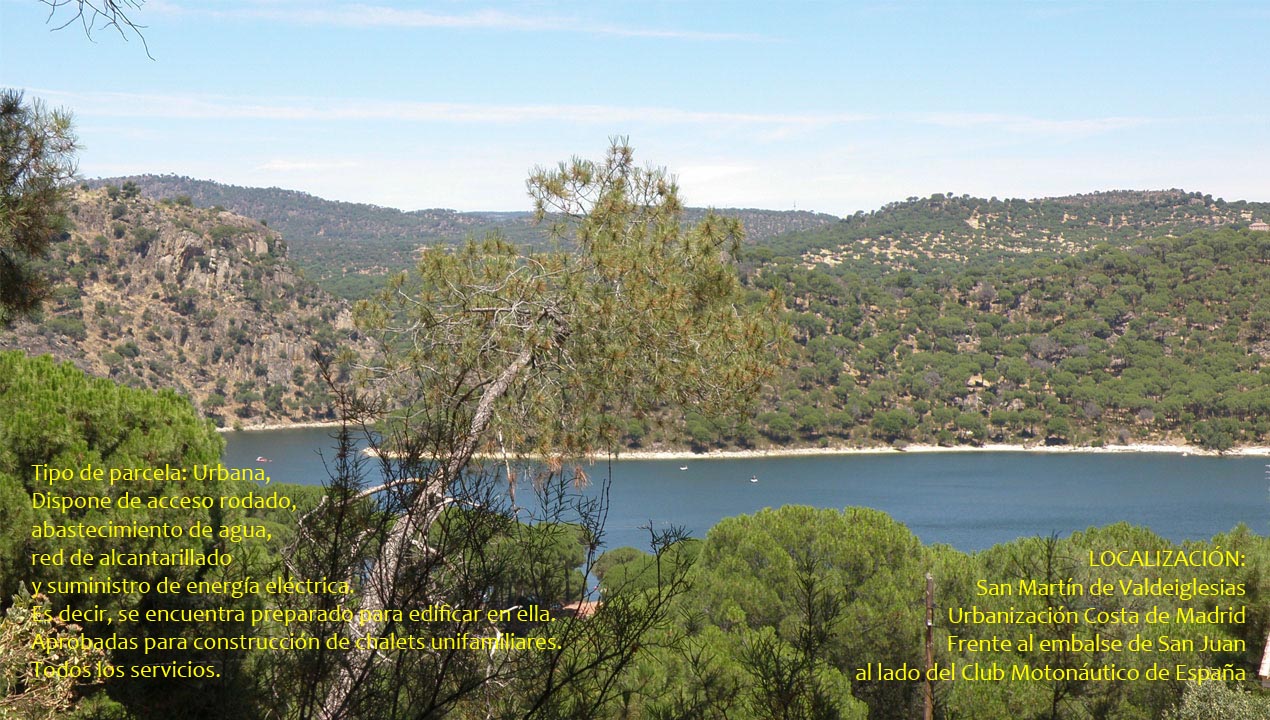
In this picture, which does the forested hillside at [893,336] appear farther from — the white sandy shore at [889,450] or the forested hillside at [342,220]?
the forested hillside at [342,220]

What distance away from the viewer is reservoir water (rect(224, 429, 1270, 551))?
4331 cm

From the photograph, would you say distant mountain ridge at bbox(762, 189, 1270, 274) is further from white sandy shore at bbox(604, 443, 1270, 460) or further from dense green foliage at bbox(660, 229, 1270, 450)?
white sandy shore at bbox(604, 443, 1270, 460)

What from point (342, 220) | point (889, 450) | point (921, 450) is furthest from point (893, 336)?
point (342, 220)

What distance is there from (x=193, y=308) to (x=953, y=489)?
55.6 metres

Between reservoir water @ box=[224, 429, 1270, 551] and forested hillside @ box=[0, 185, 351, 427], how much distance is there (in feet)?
19.1

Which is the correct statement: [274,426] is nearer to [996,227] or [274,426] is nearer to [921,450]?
[921,450]

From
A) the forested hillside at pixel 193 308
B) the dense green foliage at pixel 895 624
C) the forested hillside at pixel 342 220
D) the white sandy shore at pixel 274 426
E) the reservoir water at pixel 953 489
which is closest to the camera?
the dense green foliage at pixel 895 624

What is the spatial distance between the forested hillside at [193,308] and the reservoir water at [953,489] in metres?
5.83

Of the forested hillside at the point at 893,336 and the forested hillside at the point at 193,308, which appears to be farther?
the forested hillside at the point at 893,336

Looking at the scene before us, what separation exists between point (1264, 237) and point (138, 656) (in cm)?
9966

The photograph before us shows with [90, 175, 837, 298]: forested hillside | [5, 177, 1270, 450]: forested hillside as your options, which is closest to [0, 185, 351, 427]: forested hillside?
[5, 177, 1270, 450]: forested hillside

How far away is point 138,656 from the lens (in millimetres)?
4949

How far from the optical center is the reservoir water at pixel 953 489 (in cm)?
4331

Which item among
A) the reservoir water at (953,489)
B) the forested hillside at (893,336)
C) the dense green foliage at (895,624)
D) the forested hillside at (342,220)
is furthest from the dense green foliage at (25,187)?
the forested hillside at (342,220)
